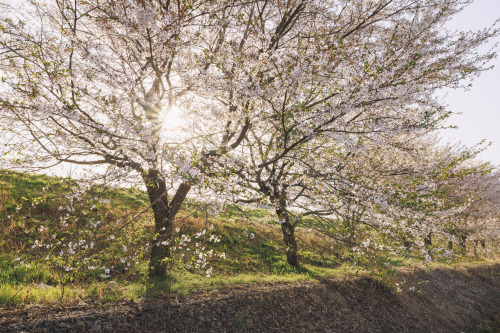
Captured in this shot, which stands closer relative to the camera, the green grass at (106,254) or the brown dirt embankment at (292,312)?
the brown dirt embankment at (292,312)

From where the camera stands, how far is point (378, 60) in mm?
5457

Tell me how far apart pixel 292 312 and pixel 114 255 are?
578 centimetres

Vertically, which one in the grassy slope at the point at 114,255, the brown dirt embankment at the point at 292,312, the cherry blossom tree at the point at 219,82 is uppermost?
the cherry blossom tree at the point at 219,82

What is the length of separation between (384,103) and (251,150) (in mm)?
4410

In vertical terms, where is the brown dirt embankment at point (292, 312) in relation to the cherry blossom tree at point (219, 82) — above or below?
below

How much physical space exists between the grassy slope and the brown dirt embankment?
632 millimetres

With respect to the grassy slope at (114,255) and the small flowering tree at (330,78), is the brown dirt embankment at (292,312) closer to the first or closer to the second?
the grassy slope at (114,255)

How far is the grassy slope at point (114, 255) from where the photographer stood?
5.54m

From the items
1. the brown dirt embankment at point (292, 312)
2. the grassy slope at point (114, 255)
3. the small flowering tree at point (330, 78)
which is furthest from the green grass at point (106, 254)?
the small flowering tree at point (330, 78)

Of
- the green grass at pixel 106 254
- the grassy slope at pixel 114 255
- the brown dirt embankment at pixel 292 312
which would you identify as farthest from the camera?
the grassy slope at pixel 114 255

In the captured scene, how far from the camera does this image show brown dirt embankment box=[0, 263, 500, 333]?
4781mm

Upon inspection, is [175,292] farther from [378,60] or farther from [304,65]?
[378,60]

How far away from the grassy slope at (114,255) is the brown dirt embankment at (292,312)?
63 centimetres

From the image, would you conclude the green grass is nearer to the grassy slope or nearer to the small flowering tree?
the grassy slope
